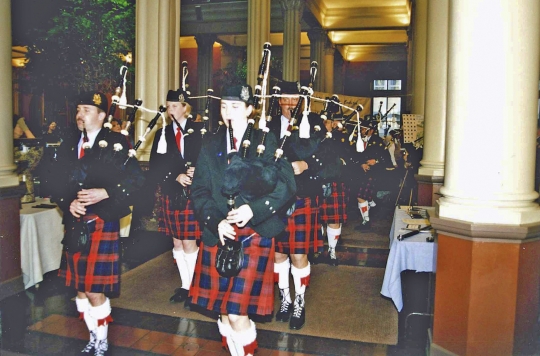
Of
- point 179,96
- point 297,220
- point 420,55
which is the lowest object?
point 297,220

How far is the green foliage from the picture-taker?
730 centimetres

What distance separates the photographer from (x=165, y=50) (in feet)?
19.6

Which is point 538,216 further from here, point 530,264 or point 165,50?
point 165,50

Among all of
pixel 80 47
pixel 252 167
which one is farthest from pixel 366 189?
pixel 252 167

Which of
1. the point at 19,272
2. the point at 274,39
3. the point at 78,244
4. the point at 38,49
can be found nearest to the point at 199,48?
the point at 274,39

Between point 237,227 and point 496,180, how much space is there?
4.09 feet

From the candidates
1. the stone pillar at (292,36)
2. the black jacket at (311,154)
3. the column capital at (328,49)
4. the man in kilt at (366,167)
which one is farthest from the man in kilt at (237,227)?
the column capital at (328,49)

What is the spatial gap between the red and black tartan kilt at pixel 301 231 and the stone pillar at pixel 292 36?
714 centimetres

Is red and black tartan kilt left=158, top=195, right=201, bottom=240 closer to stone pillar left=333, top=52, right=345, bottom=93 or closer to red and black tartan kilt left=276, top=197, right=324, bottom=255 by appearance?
red and black tartan kilt left=276, top=197, right=324, bottom=255

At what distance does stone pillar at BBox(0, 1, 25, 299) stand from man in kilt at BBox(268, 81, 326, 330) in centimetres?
199

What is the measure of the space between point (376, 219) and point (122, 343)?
5520mm

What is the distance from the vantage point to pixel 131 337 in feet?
Result: 10.9

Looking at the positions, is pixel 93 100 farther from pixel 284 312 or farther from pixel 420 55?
pixel 420 55

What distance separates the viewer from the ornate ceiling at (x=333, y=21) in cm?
1325
